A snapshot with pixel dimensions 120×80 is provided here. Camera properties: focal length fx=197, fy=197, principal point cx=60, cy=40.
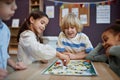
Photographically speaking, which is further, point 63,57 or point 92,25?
point 92,25

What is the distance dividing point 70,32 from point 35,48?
2.53 feet

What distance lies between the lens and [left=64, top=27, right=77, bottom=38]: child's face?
6.35 ft

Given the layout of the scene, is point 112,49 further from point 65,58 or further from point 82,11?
point 82,11

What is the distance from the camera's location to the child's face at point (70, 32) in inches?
76.2

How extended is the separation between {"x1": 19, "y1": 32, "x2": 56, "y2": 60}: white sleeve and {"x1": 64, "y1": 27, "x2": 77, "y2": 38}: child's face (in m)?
0.65

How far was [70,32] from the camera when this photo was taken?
76.3 inches

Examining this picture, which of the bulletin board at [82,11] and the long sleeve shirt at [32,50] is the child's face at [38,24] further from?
the bulletin board at [82,11]

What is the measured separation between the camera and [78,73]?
98 cm

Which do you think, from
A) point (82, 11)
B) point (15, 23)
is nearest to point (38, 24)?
point (82, 11)

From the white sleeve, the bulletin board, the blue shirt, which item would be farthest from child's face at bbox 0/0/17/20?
the bulletin board

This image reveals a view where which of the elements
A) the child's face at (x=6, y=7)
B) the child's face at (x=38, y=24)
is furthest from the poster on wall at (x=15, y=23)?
the child's face at (x=6, y=7)

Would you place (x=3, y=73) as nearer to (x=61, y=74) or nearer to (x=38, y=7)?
(x=61, y=74)

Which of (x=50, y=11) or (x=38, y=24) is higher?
(x=50, y=11)

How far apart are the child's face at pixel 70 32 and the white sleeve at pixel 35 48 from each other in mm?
652
